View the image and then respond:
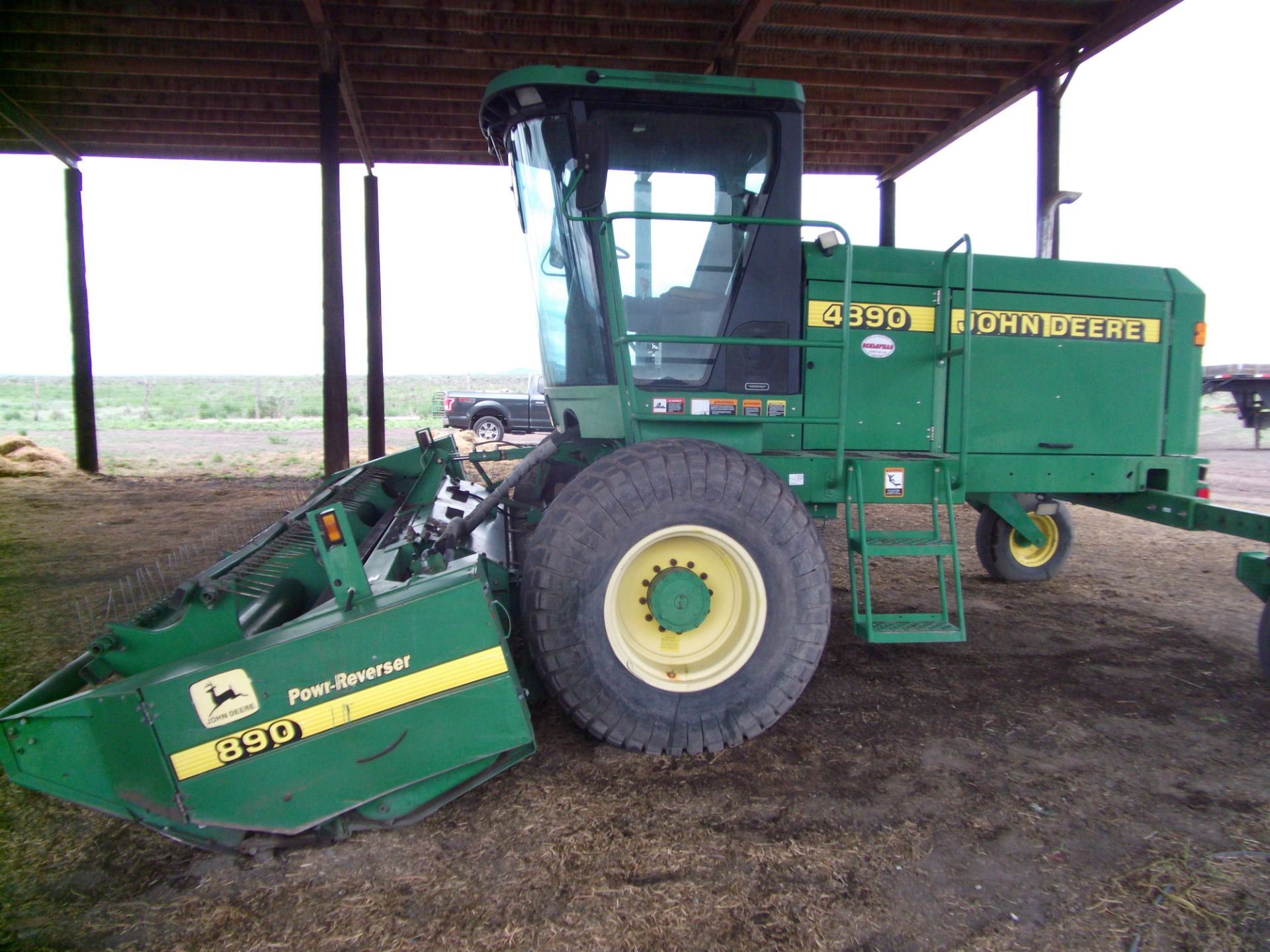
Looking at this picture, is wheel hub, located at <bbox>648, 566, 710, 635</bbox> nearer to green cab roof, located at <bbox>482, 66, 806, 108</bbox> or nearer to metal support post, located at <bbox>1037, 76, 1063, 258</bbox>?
green cab roof, located at <bbox>482, 66, 806, 108</bbox>

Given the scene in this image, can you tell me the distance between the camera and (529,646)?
2.69 meters

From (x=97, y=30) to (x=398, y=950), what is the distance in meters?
10.8

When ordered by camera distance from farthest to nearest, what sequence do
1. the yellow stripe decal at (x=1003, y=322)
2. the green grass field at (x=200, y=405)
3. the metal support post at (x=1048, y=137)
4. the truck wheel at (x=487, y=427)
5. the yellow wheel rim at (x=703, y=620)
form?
the green grass field at (x=200, y=405) → the truck wheel at (x=487, y=427) → the metal support post at (x=1048, y=137) → the yellow stripe decal at (x=1003, y=322) → the yellow wheel rim at (x=703, y=620)

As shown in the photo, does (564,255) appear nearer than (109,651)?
No

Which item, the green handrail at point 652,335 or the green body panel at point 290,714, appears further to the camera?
the green handrail at point 652,335

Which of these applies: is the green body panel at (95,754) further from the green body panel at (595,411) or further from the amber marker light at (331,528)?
the green body panel at (595,411)

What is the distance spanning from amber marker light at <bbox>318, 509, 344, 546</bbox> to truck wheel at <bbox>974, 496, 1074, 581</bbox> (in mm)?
4777

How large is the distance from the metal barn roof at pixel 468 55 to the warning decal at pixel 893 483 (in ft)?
20.0

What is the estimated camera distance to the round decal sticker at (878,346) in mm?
3838

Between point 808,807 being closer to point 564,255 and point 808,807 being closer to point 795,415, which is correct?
point 795,415

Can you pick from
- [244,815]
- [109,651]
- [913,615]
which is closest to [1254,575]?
[913,615]

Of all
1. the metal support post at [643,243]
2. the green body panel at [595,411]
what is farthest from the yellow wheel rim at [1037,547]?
the metal support post at [643,243]

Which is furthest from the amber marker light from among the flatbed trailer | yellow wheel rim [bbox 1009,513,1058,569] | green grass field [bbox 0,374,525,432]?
green grass field [bbox 0,374,525,432]

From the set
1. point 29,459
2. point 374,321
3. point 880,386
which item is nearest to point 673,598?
point 880,386
